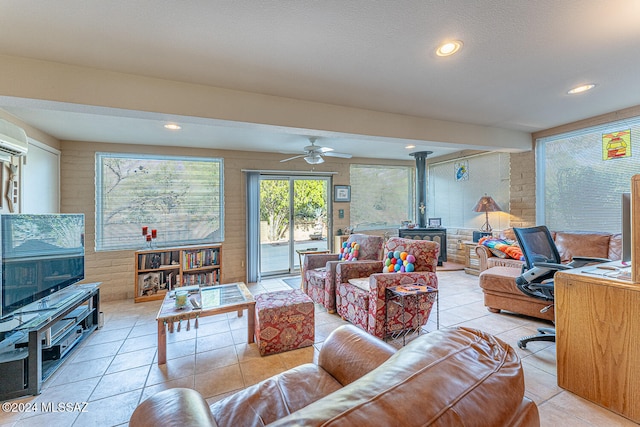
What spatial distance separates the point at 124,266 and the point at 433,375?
4.78 m

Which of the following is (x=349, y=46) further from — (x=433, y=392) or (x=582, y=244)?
(x=582, y=244)

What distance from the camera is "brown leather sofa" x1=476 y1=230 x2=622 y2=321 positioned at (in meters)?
2.96

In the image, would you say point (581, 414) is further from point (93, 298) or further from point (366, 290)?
point (93, 298)

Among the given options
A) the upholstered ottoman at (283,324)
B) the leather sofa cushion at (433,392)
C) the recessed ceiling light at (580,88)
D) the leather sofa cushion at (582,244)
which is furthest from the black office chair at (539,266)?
the leather sofa cushion at (433,392)

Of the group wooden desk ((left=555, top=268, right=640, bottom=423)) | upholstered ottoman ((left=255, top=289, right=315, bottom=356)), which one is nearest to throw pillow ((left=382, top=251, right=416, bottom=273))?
upholstered ottoman ((left=255, top=289, right=315, bottom=356))

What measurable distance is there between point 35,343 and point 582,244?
5.70m

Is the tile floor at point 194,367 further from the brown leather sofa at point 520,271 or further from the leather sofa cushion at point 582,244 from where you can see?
the leather sofa cushion at point 582,244

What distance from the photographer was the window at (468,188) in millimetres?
4824

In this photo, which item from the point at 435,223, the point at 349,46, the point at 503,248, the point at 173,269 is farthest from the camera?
the point at 435,223

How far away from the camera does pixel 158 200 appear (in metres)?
4.31

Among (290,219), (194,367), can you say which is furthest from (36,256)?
(290,219)

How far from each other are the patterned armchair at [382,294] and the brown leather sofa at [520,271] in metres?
0.90

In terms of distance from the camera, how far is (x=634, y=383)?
155 centimetres

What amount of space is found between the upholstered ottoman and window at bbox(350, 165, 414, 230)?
11.4ft
